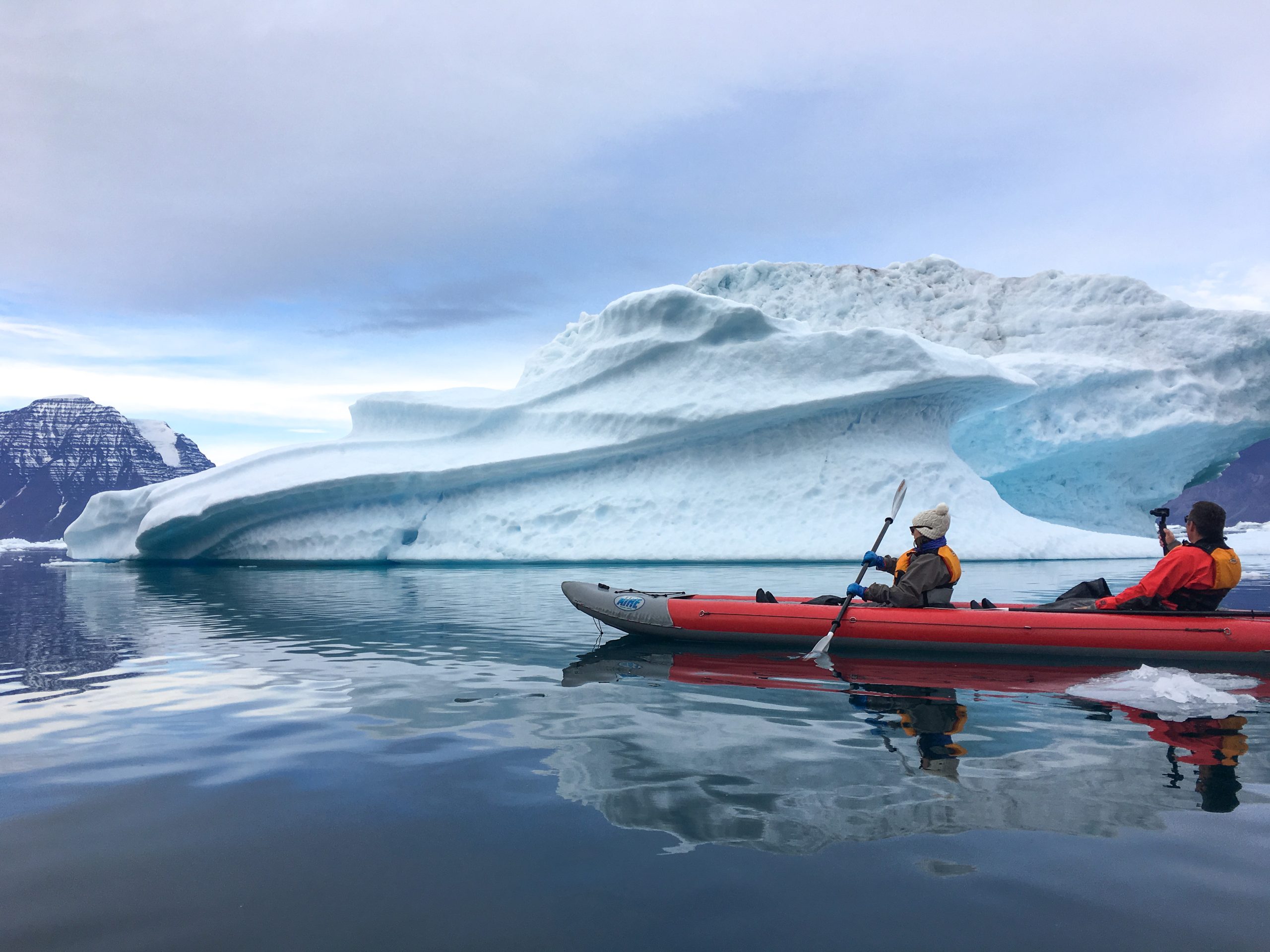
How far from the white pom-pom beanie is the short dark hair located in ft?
4.84

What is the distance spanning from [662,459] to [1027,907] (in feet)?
53.9

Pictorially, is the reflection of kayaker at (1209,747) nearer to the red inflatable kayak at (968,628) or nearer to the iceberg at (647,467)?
the red inflatable kayak at (968,628)

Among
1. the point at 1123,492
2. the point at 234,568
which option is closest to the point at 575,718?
the point at 234,568

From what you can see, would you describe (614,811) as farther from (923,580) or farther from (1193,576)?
(1193,576)

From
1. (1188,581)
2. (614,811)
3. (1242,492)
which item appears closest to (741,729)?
(614,811)

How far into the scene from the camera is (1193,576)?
18.6ft

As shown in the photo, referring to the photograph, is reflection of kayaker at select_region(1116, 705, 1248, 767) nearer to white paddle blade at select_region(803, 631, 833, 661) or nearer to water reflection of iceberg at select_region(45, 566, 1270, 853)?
water reflection of iceberg at select_region(45, 566, 1270, 853)

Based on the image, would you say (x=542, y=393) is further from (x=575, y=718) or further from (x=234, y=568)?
(x=575, y=718)

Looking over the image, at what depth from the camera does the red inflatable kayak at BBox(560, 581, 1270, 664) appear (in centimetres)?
560

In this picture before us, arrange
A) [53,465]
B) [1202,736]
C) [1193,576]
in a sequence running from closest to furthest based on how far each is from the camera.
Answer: [1202,736] → [1193,576] → [53,465]

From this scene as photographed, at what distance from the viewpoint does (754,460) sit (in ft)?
60.1

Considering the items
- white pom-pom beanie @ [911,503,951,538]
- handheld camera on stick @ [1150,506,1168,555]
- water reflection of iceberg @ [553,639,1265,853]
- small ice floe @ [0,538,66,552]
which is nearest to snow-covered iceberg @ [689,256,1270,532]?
handheld camera on stick @ [1150,506,1168,555]

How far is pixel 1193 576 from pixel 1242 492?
53.3 m

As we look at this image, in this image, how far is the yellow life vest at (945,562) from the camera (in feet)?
19.5
